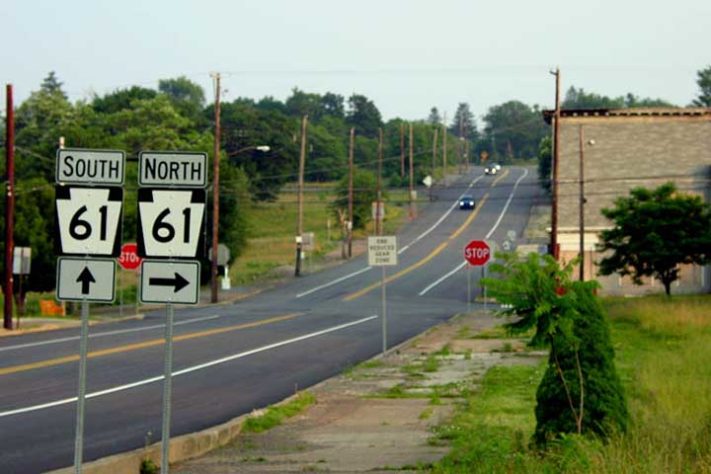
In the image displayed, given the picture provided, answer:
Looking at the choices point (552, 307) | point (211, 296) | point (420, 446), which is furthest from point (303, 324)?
point (552, 307)

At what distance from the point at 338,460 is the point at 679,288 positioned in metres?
59.9

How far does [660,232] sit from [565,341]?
4238 centimetres

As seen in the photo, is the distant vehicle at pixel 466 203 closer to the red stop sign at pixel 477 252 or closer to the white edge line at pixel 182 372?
the white edge line at pixel 182 372

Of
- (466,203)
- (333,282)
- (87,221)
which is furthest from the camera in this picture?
(466,203)

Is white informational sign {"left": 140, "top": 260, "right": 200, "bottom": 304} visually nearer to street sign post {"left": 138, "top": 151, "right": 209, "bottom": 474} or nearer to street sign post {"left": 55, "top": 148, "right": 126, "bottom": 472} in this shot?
street sign post {"left": 138, "top": 151, "right": 209, "bottom": 474}

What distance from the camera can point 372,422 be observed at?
19.6 meters

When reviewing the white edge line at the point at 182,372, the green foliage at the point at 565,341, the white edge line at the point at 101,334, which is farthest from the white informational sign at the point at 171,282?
the white edge line at the point at 101,334

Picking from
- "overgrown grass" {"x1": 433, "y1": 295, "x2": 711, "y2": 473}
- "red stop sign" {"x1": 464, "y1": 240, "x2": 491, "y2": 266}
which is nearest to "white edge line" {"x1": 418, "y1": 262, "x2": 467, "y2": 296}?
"red stop sign" {"x1": 464, "y1": 240, "x2": 491, "y2": 266}

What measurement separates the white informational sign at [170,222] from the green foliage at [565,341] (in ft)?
12.7

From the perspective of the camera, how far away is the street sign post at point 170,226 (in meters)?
11.2

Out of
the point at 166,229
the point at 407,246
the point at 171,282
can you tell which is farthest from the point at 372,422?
the point at 407,246

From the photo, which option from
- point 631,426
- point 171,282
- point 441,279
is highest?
point 171,282

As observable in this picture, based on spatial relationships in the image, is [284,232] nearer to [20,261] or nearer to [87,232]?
[20,261]

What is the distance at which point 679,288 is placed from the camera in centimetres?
7294
